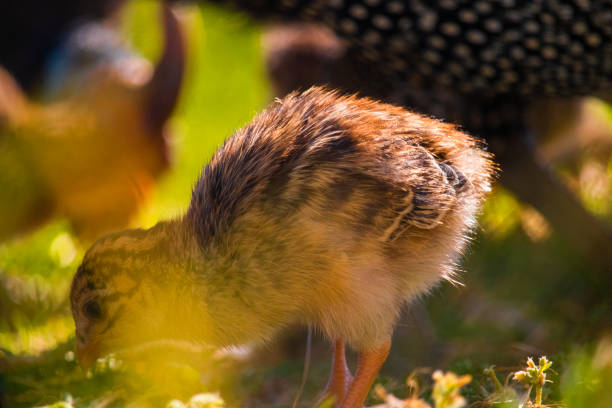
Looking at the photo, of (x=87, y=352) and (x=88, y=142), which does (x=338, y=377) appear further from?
(x=88, y=142)

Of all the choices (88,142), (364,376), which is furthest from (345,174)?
(88,142)

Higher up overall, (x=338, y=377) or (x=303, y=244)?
(x=303, y=244)

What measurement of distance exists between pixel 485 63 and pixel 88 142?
1.22 metres

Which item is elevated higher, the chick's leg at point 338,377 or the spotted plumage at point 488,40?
the spotted plumage at point 488,40

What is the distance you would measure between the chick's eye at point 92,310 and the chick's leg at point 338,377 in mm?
481

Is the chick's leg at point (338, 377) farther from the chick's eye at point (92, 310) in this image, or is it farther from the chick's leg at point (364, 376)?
the chick's eye at point (92, 310)

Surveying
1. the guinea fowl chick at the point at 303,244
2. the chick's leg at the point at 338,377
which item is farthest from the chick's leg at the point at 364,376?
the chick's leg at the point at 338,377

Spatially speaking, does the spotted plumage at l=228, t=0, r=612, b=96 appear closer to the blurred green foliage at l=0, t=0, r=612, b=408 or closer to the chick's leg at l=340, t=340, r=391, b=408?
the blurred green foliage at l=0, t=0, r=612, b=408

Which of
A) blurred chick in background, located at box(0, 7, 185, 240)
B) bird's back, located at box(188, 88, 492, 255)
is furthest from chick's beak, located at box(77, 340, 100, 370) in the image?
blurred chick in background, located at box(0, 7, 185, 240)

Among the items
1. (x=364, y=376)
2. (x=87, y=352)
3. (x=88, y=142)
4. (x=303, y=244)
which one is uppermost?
(x=88, y=142)

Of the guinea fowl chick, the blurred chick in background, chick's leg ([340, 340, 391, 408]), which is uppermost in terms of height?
the blurred chick in background

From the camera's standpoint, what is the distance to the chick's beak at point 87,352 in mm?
1496

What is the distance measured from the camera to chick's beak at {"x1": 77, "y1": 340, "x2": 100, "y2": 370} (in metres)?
1.50

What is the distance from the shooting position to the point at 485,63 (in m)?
2.08
